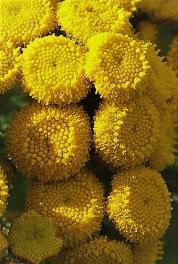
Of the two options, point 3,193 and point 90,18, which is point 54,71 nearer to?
point 90,18

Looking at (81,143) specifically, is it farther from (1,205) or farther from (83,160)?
(1,205)

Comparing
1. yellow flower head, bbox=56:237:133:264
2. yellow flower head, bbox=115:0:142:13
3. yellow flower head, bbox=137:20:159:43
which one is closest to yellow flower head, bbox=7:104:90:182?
yellow flower head, bbox=56:237:133:264

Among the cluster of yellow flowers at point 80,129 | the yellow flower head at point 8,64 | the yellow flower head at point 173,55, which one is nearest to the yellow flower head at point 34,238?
the cluster of yellow flowers at point 80,129

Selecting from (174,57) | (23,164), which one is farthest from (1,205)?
(174,57)

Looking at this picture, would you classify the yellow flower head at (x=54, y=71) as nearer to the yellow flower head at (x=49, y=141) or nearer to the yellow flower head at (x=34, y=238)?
the yellow flower head at (x=49, y=141)

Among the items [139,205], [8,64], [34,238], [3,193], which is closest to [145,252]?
[139,205]

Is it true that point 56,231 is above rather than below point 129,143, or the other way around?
below

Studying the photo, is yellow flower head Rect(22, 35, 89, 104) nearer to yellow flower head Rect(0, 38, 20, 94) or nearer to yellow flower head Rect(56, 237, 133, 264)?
Result: yellow flower head Rect(0, 38, 20, 94)
